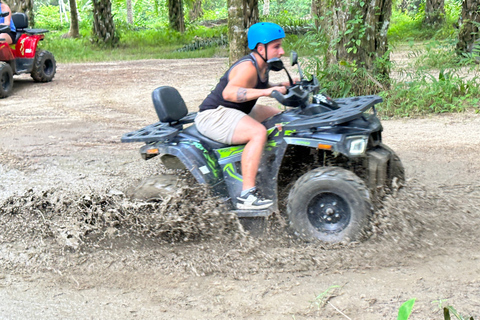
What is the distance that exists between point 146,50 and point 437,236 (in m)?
17.2

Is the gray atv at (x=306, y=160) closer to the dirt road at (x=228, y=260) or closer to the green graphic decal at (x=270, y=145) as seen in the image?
the green graphic decal at (x=270, y=145)

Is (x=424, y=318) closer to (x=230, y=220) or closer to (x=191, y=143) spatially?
(x=230, y=220)

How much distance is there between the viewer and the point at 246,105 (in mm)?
4516

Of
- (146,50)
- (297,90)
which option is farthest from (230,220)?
(146,50)

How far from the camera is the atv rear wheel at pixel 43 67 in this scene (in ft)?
41.8

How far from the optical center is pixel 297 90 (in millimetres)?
4090

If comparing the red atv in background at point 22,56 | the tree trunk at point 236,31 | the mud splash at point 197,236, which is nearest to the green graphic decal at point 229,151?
the mud splash at point 197,236

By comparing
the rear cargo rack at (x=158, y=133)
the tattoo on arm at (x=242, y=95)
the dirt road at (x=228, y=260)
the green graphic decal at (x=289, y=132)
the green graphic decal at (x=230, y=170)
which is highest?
the tattoo on arm at (x=242, y=95)

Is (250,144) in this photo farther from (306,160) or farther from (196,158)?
(306,160)

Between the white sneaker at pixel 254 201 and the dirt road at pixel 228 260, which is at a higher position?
the white sneaker at pixel 254 201

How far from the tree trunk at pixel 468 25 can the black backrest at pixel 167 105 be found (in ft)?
26.9

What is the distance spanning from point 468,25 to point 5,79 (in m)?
9.34

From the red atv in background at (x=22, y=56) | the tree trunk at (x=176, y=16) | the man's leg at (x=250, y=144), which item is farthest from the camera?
the tree trunk at (x=176, y=16)

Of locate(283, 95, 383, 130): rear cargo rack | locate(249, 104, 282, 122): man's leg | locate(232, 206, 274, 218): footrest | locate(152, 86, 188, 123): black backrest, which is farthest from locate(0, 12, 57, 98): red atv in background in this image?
locate(283, 95, 383, 130): rear cargo rack
